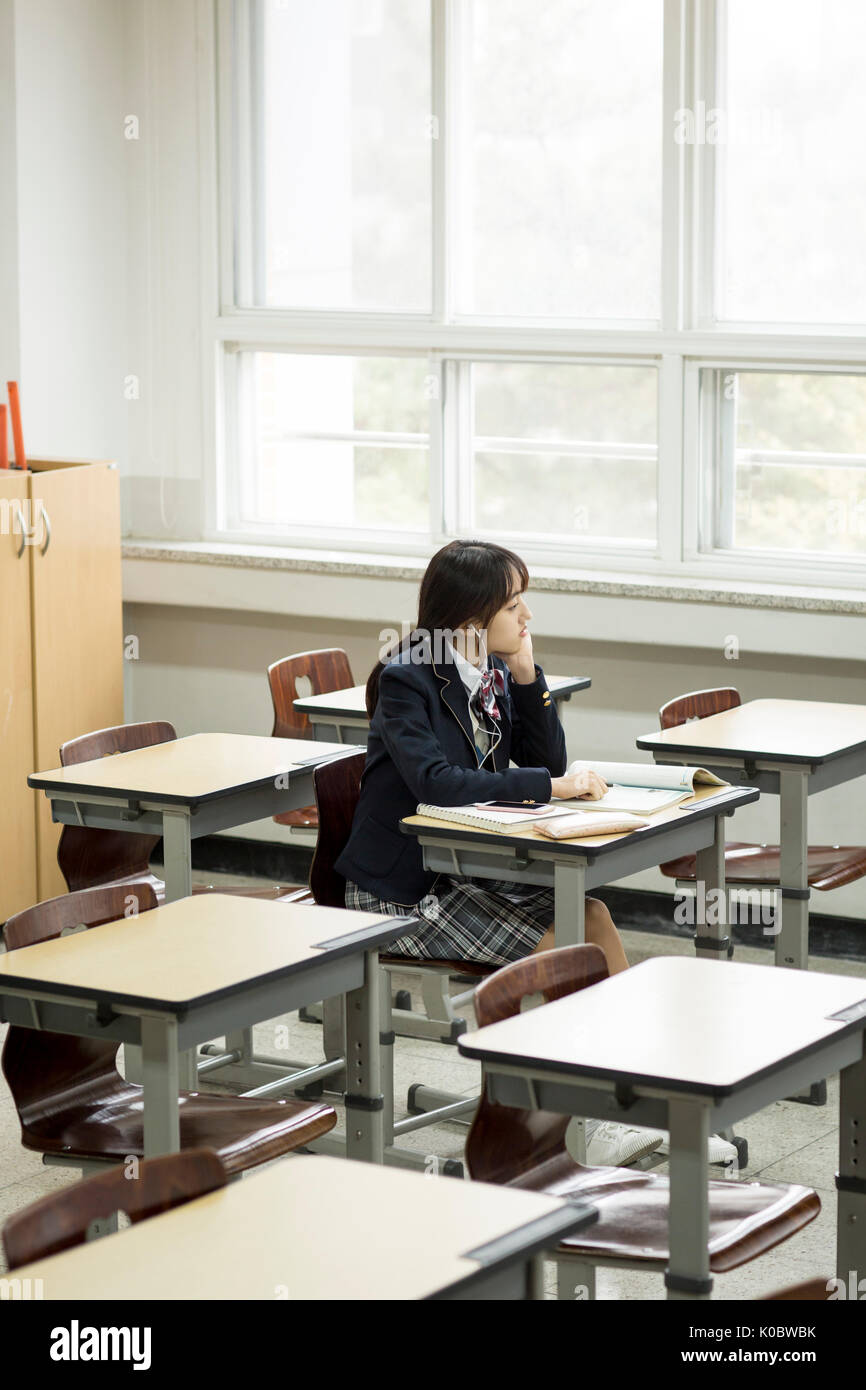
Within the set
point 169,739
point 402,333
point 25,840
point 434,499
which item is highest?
point 402,333

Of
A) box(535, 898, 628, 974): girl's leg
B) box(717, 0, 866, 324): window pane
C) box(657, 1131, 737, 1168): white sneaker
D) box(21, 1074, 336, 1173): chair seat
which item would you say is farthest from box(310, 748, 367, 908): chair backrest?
box(717, 0, 866, 324): window pane

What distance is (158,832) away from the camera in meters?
3.93

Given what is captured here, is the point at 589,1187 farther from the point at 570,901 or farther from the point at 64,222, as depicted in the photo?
the point at 64,222

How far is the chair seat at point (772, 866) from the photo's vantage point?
14.6 ft

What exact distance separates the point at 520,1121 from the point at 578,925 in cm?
91

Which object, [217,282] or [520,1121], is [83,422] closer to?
[217,282]

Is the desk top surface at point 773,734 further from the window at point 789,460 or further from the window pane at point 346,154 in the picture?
the window pane at point 346,154

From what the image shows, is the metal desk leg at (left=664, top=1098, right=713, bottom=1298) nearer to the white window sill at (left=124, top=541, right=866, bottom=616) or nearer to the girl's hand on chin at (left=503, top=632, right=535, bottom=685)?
the girl's hand on chin at (left=503, top=632, right=535, bottom=685)

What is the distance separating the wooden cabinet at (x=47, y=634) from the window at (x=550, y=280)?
803mm

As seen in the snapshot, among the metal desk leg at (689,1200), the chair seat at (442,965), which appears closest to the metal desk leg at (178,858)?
the chair seat at (442,965)

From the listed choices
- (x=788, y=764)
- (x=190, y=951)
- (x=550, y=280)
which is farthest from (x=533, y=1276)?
(x=550, y=280)

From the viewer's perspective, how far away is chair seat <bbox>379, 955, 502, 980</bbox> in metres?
3.77
